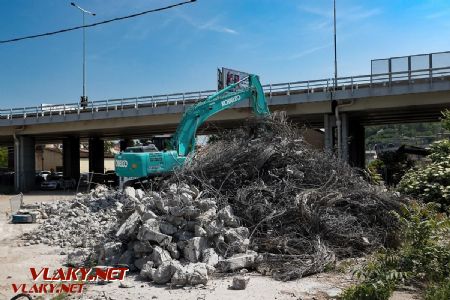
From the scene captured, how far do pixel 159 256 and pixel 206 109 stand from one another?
9714 mm

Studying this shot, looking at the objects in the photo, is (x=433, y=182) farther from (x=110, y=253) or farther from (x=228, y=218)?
(x=110, y=253)

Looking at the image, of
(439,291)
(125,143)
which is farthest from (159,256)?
(125,143)

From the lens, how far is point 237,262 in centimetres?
898

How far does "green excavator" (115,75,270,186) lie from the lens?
1653cm

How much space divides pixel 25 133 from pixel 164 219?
3673 centimetres

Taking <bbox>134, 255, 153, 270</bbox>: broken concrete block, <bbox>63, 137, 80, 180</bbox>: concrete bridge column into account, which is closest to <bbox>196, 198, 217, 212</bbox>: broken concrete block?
<bbox>134, 255, 153, 270</bbox>: broken concrete block

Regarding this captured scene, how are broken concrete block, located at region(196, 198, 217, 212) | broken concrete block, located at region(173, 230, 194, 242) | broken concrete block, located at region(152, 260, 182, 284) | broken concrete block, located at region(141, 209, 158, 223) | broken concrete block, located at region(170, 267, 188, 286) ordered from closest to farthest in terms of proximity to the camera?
broken concrete block, located at region(170, 267, 188, 286), broken concrete block, located at region(152, 260, 182, 284), broken concrete block, located at region(173, 230, 194, 242), broken concrete block, located at region(141, 209, 158, 223), broken concrete block, located at region(196, 198, 217, 212)

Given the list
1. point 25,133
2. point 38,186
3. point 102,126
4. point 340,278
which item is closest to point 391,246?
point 340,278

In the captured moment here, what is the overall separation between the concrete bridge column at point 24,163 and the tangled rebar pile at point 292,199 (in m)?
34.5

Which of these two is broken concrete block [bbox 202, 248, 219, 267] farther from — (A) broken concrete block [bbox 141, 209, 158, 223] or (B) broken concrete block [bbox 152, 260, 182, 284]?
(A) broken concrete block [bbox 141, 209, 158, 223]

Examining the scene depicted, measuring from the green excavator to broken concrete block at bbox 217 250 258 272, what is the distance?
7072mm

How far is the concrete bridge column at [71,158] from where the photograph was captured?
51.0 meters

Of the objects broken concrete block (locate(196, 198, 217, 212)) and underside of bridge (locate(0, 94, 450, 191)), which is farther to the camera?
underside of bridge (locate(0, 94, 450, 191))

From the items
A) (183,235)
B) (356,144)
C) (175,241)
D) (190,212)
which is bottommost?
(175,241)
